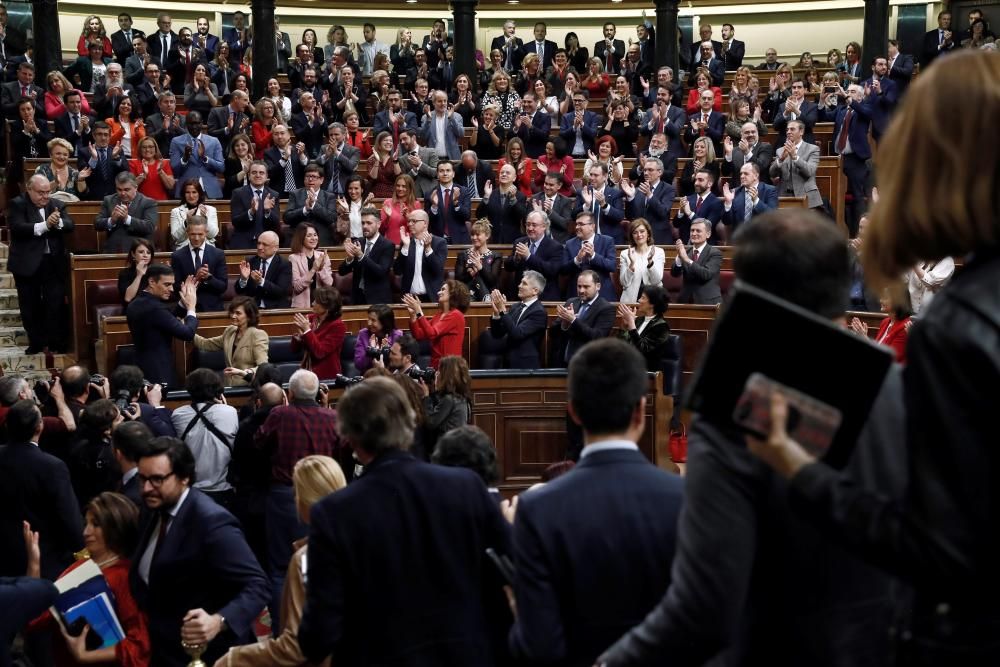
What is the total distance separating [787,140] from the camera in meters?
11.8

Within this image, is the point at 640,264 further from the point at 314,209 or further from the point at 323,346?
the point at 314,209

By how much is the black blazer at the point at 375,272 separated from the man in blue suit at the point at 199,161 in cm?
234

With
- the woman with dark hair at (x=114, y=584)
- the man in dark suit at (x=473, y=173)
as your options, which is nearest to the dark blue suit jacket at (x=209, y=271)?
the man in dark suit at (x=473, y=173)

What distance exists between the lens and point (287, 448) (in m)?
6.06

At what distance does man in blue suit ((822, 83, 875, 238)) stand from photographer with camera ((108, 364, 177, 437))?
7.80 m

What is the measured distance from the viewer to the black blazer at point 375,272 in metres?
9.77

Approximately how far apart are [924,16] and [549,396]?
12.9 m

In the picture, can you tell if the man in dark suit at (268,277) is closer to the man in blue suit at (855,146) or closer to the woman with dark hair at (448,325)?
the woman with dark hair at (448,325)

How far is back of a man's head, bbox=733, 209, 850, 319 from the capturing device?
1.81 m

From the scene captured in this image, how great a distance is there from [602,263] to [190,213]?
3376 mm

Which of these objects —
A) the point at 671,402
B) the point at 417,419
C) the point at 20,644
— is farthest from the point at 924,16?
the point at 20,644

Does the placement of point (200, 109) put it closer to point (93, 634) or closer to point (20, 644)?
point (20, 644)

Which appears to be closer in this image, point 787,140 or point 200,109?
point 787,140

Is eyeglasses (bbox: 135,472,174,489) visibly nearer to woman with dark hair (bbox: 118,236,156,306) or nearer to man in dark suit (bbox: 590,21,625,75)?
woman with dark hair (bbox: 118,236,156,306)
